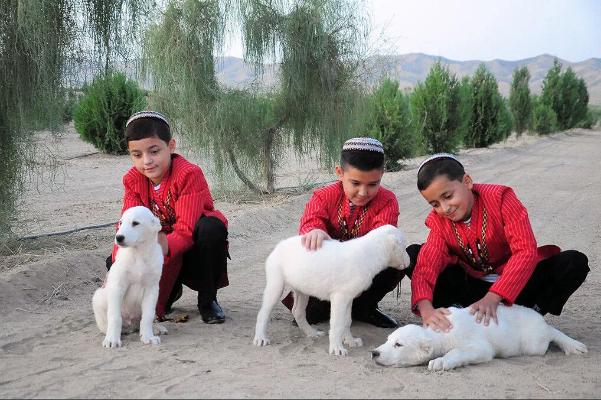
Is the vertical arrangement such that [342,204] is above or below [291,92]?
below

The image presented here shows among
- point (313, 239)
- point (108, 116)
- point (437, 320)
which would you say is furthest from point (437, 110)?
point (437, 320)

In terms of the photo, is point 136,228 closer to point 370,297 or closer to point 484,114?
point 370,297

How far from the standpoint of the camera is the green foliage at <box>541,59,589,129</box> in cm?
4022

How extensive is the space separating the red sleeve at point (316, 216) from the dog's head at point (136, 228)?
1087 millimetres

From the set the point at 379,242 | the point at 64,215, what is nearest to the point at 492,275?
the point at 379,242

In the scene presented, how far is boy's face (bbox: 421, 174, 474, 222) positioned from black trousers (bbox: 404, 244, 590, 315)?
0.53m

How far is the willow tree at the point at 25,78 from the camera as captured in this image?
639cm

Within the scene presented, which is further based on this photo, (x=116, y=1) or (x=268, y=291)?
(x=116, y=1)

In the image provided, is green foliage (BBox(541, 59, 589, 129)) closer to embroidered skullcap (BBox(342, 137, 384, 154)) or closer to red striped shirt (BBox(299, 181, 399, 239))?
red striped shirt (BBox(299, 181, 399, 239))

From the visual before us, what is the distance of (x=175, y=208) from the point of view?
5.10 metres

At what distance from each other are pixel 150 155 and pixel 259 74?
642 cm

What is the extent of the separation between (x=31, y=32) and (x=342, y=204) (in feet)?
11.7

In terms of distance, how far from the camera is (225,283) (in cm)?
549

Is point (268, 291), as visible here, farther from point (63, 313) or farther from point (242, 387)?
point (63, 313)
